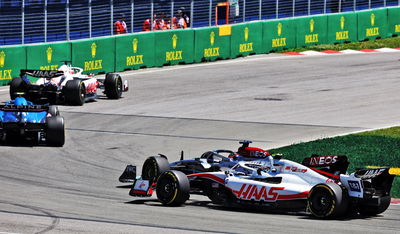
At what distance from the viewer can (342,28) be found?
45.4 m

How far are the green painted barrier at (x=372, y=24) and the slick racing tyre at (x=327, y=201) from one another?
31.9 meters

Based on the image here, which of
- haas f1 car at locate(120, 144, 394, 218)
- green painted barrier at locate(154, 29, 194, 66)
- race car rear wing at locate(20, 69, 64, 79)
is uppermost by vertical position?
green painted barrier at locate(154, 29, 194, 66)

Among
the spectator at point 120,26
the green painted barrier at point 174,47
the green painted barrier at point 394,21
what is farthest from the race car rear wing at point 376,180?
the green painted barrier at point 394,21

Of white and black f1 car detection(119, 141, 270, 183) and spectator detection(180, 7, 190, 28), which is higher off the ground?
spectator detection(180, 7, 190, 28)

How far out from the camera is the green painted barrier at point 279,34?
139ft

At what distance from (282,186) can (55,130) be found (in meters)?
8.49

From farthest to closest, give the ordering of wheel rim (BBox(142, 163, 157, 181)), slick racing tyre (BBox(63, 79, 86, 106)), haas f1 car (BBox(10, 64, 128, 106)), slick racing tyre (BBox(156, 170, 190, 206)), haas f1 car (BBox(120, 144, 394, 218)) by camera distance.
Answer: slick racing tyre (BBox(63, 79, 86, 106)) → haas f1 car (BBox(10, 64, 128, 106)) → wheel rim (BBox(142, 163, 157, 181)) → slick racing tyre (BBox(156, 170, 190, 206)) → haas f1 car (BBox(120, 144, 394, 218))

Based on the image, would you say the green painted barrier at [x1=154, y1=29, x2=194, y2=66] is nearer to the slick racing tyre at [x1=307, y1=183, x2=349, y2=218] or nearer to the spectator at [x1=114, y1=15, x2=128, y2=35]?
the spectator at [x1=114, y1=15, x2=128, y2=35]

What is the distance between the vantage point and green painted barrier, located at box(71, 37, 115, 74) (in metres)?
35.2

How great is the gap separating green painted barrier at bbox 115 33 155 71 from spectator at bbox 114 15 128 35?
46 cm

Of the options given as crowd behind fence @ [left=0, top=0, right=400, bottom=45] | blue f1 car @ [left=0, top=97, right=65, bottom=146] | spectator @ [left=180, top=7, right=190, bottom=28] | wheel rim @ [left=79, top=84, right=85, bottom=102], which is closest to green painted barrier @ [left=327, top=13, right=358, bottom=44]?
crowd behind fence @ [left=0, top=0, right=400, bottom=45]

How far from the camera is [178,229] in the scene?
14023 mm

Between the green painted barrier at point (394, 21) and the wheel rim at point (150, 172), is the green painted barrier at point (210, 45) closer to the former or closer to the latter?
the green painted barrier at point (394, 21)

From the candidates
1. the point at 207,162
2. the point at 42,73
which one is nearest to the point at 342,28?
the point at 42,73
